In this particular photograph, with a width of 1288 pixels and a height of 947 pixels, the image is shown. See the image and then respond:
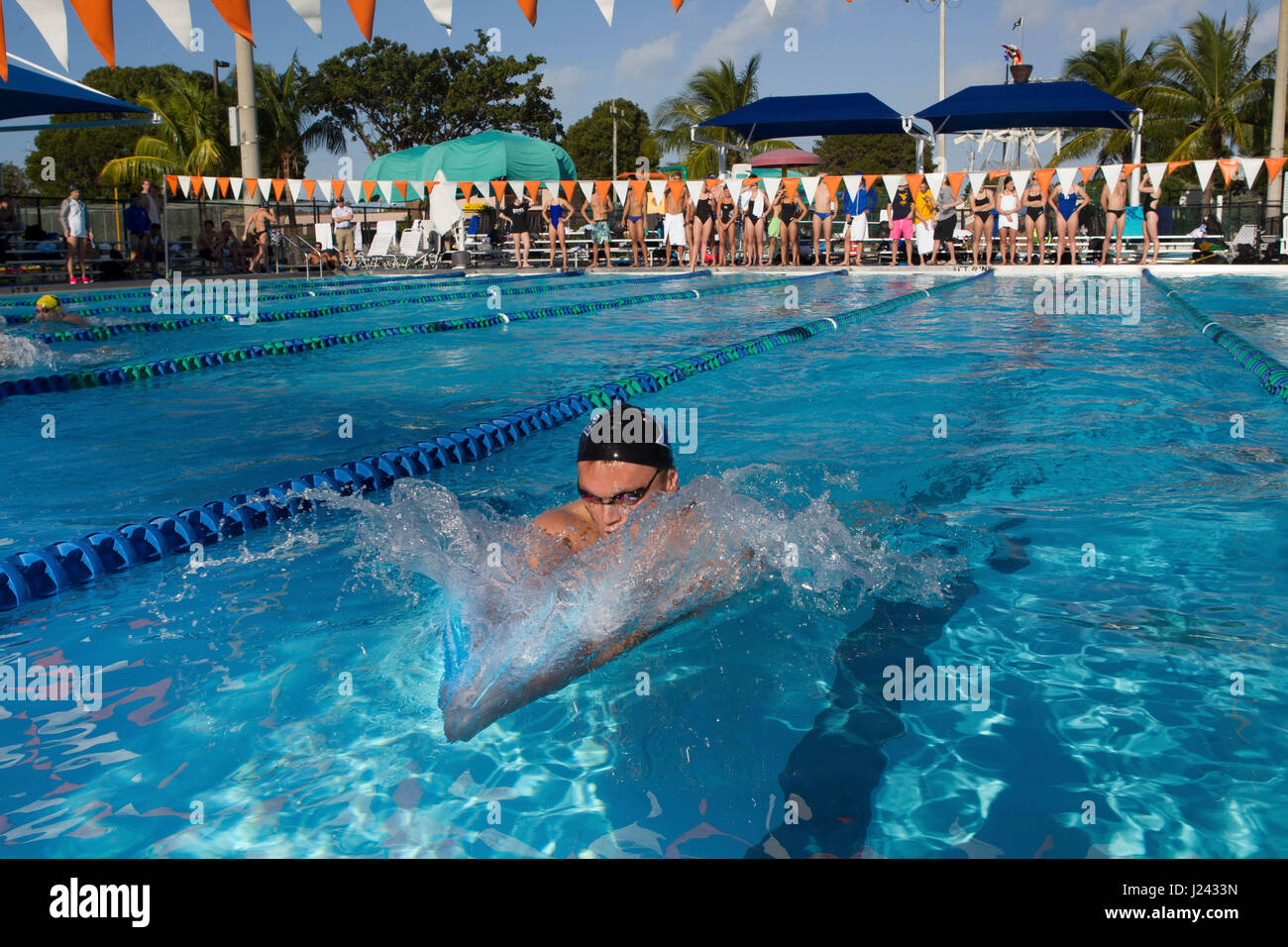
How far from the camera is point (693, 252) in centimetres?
1842

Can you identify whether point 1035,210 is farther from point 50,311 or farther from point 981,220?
point 50,311

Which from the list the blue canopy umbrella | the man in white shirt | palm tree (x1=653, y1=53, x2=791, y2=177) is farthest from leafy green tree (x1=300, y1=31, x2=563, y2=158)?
the blue canopy umbrella

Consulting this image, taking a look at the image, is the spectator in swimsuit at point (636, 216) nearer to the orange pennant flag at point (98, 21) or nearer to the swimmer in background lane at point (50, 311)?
the swimmer in background lane at point (50, 311)

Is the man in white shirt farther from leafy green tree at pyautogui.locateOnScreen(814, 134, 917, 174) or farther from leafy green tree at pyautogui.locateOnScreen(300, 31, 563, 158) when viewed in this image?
leafy green tree at pyautogui.locateOnScreen(814, 134, 917, 174)

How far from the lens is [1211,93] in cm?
2436

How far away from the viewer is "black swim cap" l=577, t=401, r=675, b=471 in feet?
9.08

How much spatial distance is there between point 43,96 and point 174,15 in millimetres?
11926

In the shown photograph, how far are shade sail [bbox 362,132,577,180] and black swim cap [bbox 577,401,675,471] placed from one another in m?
24.1

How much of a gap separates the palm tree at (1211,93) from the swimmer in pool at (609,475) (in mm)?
25622

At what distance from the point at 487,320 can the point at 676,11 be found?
7.09 meters

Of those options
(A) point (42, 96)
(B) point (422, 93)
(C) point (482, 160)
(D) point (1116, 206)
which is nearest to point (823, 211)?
(D) point (1116, 206)

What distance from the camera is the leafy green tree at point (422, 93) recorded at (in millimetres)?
36750

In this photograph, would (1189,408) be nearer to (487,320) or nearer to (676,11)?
(676,11)
